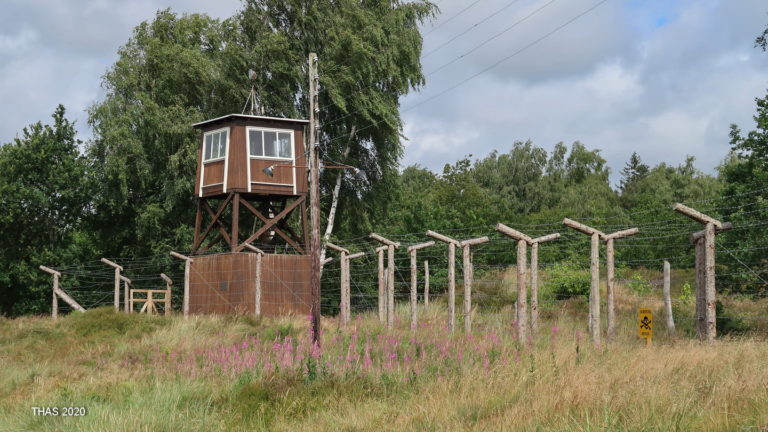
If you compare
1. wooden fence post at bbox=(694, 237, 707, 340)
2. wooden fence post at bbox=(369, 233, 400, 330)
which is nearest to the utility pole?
wooden fence post at bbox=(369, 233, 400, 330)

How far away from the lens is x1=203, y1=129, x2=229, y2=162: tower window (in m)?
30.4

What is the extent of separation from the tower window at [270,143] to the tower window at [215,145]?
97 cm

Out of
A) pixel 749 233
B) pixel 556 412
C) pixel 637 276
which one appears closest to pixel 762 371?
pixel 556 412

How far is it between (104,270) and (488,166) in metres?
38.5

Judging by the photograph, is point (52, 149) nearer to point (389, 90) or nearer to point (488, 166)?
point (389, 90)

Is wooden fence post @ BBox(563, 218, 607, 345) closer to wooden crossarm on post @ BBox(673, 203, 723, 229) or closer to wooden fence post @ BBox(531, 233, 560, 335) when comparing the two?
wooden fence post @ BBox(531, 233, 560, 335)

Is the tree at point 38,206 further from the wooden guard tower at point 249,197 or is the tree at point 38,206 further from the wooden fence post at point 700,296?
the wooden fence post at point 700,296

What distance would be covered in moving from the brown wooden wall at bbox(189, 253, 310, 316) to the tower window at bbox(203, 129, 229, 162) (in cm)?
373

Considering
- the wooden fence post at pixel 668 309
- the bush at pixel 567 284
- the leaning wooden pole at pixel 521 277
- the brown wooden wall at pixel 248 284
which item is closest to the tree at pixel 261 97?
the brown wooden wall at pixel 248 284

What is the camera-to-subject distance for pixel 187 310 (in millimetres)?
29391

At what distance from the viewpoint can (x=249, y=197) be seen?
3234 cm

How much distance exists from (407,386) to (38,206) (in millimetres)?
30329

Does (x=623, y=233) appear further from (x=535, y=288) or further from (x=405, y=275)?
(x=405, y=275)

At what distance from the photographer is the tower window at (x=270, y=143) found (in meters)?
30.2
